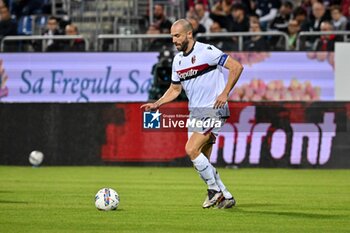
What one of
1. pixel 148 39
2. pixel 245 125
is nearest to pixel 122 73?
pixel 148 39

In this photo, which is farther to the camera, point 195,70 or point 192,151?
point 195,70

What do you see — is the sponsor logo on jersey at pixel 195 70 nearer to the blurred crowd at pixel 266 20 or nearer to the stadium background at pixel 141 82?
the stadium background at pixel 141 82

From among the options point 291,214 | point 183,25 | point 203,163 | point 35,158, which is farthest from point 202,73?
point 35,158

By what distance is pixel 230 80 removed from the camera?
1280 cm

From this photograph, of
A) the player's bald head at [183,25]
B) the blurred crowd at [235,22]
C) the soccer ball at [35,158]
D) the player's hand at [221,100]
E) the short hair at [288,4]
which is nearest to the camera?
the player's hand at [221,100]

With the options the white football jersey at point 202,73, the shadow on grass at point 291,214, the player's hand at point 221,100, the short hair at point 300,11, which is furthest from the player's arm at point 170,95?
the short hair at point 300,11

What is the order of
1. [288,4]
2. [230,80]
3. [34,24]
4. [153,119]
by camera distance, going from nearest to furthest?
1. [230,80]
2. [153,119]
3. [288,4]
4. [34,24]

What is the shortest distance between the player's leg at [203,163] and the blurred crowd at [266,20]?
11504mm

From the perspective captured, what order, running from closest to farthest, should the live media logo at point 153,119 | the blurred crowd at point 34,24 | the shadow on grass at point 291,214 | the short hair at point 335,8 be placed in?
the shadow on grass at point 291,214 → the live media logo at point 153,119 → the short hair at point 335,8 → the blurred crowd at point 34,24

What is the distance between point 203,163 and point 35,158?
10522mm

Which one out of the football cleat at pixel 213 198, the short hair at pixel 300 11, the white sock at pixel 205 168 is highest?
the short hair at pixel 300 11

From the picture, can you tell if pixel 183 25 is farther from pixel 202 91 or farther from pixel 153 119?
pixel 153 119

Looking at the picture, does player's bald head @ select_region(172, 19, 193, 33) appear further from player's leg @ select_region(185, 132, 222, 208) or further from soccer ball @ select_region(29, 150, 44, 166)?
soccer ball @ select_region(29, 150, 44, 166)

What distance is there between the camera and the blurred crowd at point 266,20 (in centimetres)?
2441
